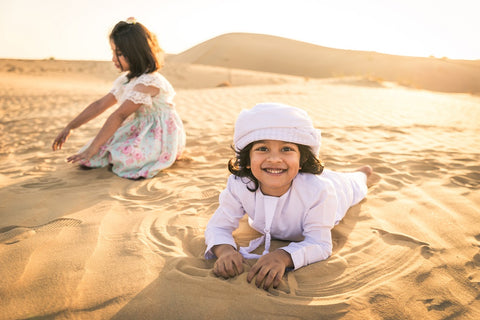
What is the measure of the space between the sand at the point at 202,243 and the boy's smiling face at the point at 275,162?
0.52m

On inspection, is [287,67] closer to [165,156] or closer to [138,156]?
[165,156]

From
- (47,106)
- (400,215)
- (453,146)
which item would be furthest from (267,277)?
(47,106)

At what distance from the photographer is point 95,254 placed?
6.37ft

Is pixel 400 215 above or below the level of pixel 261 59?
below

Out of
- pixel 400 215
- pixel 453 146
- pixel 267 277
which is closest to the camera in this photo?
pixel 267 277

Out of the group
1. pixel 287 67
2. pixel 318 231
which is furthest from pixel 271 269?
pixel 287 67

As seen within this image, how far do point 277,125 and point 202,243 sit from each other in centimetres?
95

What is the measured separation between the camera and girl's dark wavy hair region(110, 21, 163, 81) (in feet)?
10.7

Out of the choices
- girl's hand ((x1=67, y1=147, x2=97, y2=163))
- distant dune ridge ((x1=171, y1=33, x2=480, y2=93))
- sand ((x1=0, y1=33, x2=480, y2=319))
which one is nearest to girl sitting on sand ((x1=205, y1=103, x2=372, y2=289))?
sand ((x1=0, y1=33, x2=480, y2=319))

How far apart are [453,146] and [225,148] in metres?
2.98

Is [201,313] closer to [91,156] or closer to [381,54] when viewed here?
[91,156]

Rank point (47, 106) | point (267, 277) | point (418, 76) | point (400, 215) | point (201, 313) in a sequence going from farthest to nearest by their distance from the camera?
point (418, 76) → point (47, 106) → point (400, 215) → point (267, 277) → point (201, 313)

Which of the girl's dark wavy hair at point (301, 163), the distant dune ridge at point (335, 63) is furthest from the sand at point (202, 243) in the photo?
the distant dune ridge at point (335, 63)

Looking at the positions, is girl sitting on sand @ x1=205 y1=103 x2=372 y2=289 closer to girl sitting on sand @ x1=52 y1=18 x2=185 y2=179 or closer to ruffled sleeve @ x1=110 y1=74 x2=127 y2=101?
girl sitting on sand @ x1=52 y1=18 x2=185 y2=179
